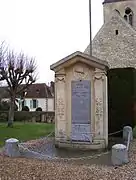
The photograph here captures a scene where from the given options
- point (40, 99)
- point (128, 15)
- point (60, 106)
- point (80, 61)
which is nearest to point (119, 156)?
point (60, 106)

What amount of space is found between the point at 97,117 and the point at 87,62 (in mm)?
1749

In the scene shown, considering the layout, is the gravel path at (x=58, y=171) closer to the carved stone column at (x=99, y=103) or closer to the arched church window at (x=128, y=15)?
the carved stone column at (x=99, y=103)

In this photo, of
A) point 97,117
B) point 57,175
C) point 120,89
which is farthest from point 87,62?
point 57,175

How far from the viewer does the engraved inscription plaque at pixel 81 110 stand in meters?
10.8

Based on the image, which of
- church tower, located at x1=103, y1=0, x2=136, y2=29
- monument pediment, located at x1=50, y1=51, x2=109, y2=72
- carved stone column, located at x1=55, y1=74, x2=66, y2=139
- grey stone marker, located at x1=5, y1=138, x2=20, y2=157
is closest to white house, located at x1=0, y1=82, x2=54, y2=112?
church tower, located at x1=103, y1=0, x2=136, y2=29

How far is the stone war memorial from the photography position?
10.6 metres

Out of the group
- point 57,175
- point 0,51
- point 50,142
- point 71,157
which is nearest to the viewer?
point 57,175

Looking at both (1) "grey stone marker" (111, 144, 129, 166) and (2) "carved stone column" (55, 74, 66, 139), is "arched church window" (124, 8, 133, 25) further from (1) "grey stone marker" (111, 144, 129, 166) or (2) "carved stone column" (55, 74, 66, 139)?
(1) "grey stone marker" (111, 144, 129, 166)

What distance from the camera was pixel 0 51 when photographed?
24.4 m

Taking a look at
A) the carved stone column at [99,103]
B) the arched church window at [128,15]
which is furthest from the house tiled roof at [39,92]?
the carved stone column at [99,103]

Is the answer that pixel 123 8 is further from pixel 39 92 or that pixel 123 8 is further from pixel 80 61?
pixel 80 61

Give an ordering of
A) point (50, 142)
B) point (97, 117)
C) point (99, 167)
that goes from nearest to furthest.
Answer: point (99, 167)
point (97, 117)
point (50, 142)

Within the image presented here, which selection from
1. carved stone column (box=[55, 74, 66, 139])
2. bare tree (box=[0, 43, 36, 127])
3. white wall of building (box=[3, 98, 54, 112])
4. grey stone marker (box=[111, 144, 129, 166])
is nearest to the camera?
grey stone marker (box=[111, 144, 129, 166])

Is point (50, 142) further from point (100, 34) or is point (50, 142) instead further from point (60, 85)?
point (100, 34)
